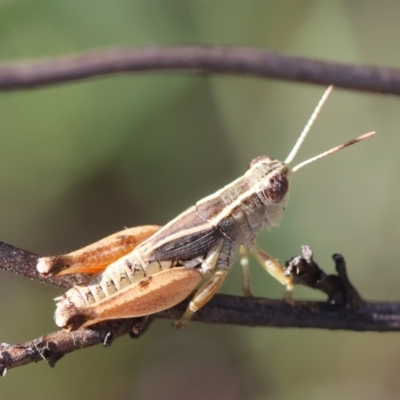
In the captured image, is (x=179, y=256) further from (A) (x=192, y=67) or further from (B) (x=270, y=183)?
(A) (x=192, y=67)

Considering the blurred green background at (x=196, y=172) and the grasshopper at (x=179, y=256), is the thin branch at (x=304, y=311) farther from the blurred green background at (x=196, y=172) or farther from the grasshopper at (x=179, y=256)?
the blurred green background at (x=196, y=172)

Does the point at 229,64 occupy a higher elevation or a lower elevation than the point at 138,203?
lower

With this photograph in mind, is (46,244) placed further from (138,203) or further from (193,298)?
(193,298)

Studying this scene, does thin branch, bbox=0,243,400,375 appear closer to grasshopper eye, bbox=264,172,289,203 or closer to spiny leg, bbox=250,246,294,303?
spiny leg, bbox=250,246,294,303

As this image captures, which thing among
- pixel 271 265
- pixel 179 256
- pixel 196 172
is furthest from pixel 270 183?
pixel 196 172

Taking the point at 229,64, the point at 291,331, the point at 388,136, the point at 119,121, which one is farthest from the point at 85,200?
the point at 229,64

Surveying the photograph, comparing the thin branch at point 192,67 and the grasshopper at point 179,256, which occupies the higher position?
the grasshopper at point 179,256

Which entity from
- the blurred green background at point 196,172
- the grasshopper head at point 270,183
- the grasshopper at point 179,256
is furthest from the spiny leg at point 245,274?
the blurred green background at point 196,172
